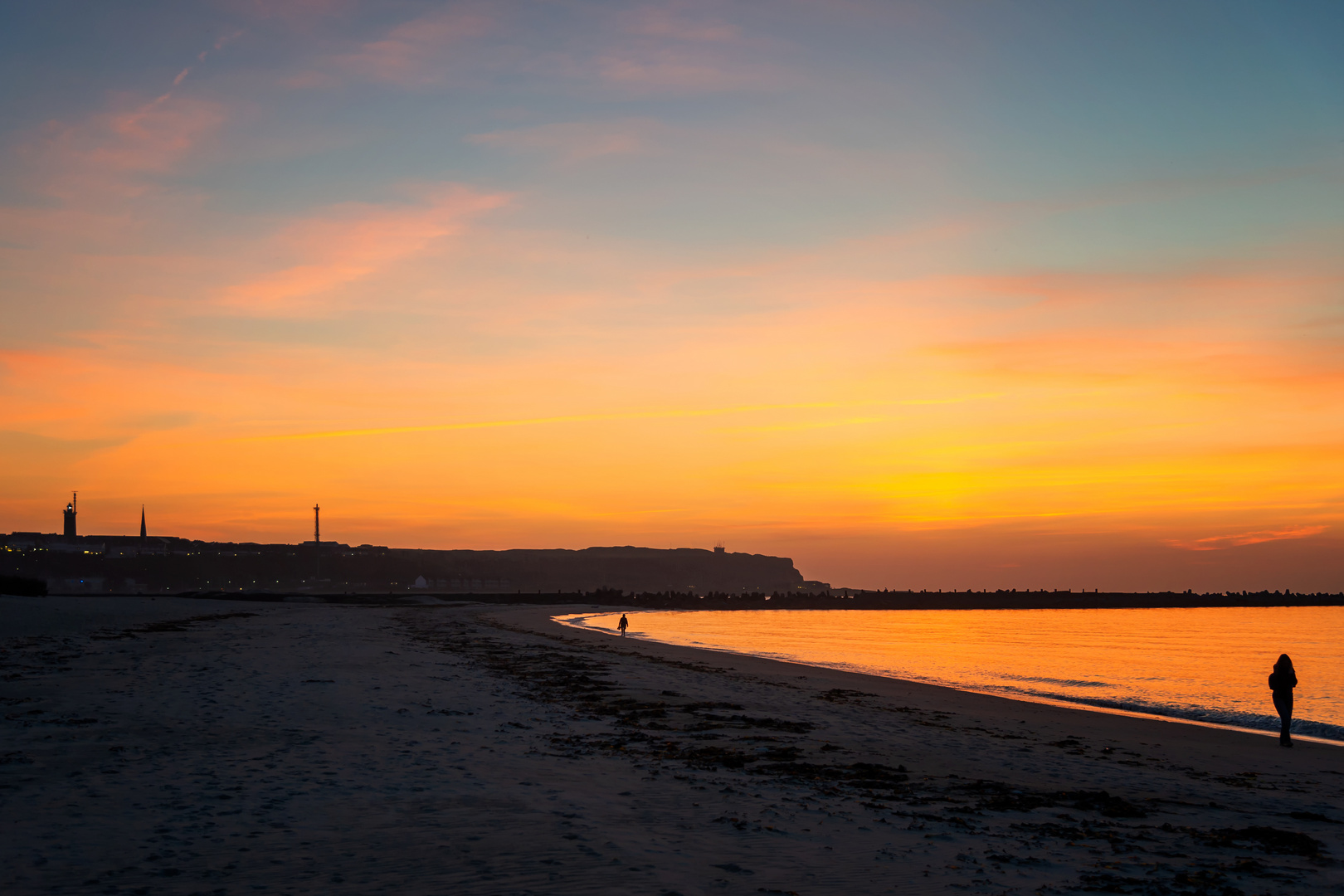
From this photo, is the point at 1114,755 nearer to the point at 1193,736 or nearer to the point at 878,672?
the point at 1193,736

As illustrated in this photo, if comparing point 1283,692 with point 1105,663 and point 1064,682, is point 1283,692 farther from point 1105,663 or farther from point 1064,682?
point 1105,663

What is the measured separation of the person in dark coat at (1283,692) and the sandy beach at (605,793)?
52 centimetres

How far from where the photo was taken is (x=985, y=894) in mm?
7641

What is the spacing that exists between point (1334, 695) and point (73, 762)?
40.0m

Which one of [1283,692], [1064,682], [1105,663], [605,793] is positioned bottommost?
[1105,663]

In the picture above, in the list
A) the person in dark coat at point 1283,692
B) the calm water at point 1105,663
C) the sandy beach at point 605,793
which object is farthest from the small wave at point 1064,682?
the person in dark coat at point 1283,692

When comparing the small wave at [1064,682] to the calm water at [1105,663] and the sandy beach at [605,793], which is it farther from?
the sandy beach at [605,793]

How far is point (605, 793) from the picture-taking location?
10.9m

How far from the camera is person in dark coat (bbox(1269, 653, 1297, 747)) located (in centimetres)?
1920

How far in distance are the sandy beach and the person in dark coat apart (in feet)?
1.71

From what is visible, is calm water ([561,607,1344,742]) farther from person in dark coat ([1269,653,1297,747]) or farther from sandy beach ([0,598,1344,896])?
sandy beach ([0,598,1344,896])

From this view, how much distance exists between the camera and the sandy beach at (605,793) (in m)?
7.77

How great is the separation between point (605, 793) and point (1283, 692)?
56.0 feet

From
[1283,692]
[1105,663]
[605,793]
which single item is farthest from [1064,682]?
[605,793]
